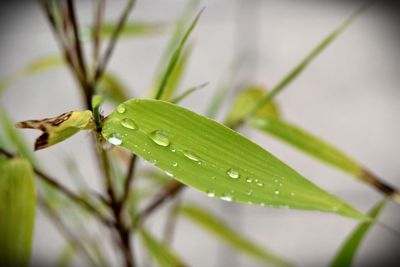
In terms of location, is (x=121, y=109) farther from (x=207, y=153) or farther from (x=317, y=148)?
(x=317, y=148)

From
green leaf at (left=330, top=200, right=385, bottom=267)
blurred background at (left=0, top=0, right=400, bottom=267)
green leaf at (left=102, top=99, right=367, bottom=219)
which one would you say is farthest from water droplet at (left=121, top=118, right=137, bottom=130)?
blurred background at (left=0, top=0, right=400, bottom=267)

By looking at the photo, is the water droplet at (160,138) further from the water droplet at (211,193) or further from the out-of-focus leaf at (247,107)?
the out-of-focus leaf at (247,107)

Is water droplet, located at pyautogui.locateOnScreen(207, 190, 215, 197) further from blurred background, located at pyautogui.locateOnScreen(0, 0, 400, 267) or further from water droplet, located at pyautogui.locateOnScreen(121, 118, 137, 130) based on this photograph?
blurred background, located at pyautogui.locateOnScreen(0, 0, 400, 267)

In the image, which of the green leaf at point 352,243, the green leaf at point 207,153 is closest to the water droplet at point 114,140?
the green leaf at point 207,153

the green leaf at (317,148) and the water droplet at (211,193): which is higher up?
the water droplet at (211,193)

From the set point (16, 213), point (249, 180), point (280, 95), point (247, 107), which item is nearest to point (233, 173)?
point (249, 180)

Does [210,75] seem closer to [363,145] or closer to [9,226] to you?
[363,145]
